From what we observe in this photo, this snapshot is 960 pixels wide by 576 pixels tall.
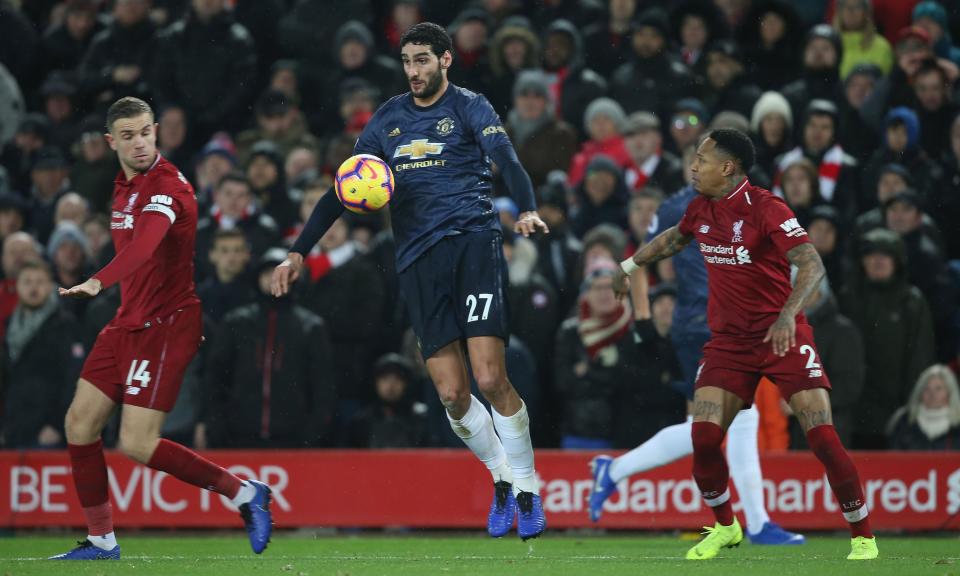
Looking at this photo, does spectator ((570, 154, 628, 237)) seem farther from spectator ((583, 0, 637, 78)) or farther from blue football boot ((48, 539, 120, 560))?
blue football boot ((48, 539, 120, 560))

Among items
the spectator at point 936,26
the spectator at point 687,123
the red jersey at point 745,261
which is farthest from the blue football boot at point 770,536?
the spectator at point 936,26

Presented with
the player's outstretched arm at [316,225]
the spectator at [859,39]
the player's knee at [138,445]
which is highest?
the spectator at [859,39]

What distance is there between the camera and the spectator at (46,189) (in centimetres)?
1593

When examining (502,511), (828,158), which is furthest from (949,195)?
(502,511)

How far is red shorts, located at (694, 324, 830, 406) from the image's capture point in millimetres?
8766

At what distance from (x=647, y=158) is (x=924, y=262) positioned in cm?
275

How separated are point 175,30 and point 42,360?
200 inches

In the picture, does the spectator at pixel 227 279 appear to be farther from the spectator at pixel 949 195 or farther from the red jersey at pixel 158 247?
the spectator at pixel 949 195

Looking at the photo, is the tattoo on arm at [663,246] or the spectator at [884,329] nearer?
the tattoo on arm at [663,246]

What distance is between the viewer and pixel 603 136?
48.6ft

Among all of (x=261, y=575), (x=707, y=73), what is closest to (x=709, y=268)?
(x=261, y=575)

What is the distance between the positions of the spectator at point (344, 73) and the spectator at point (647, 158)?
2881 millimetres

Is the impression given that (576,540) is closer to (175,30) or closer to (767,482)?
(767,482)

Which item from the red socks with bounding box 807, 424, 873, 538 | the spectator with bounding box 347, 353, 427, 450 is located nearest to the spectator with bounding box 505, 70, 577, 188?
the spectator with bounding box 347, 353, 427, 450
